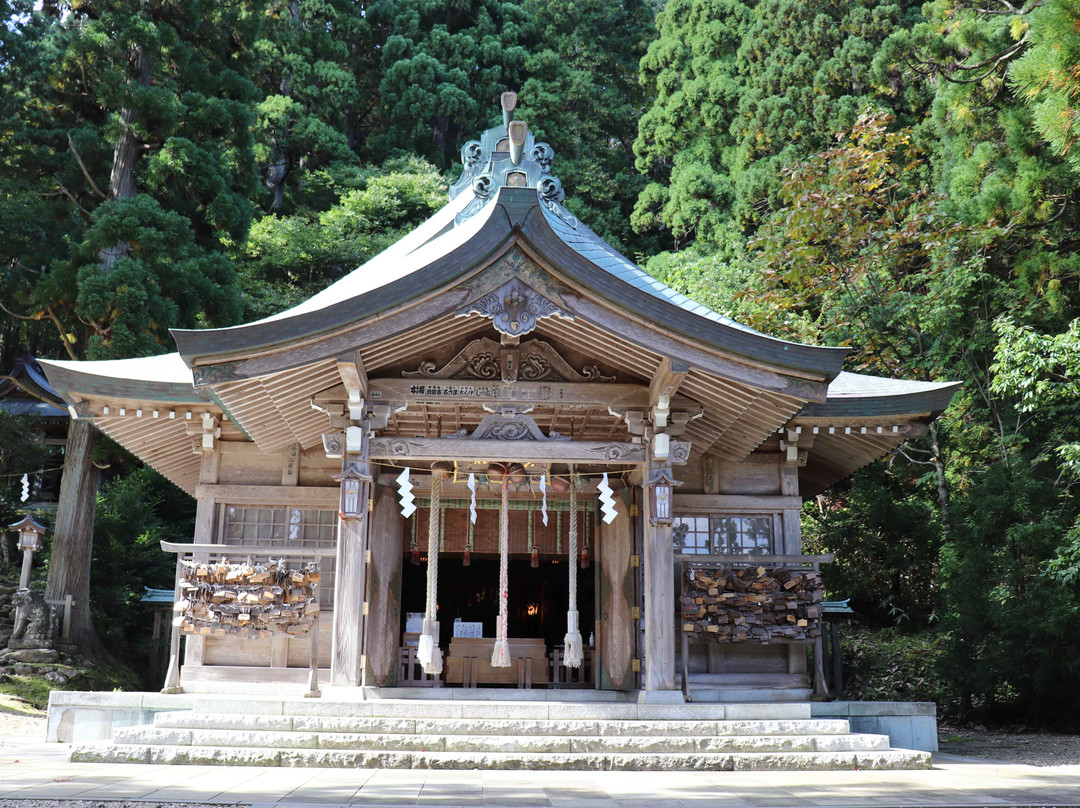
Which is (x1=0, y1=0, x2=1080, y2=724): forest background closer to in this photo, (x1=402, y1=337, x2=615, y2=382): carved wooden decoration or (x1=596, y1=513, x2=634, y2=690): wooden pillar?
(x1=596, y1=513, x2=634, y2=690): wooden pillar

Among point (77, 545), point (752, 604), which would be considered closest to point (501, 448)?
point (752, 604)

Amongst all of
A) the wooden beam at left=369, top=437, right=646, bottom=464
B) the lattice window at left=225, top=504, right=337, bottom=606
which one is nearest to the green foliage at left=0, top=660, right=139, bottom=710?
the lattice window at left=225, top=504, right=337, bottom=606

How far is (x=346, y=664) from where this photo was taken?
882 cm

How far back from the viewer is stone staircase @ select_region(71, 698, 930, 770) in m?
7.62

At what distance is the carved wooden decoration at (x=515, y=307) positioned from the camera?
28.6ft

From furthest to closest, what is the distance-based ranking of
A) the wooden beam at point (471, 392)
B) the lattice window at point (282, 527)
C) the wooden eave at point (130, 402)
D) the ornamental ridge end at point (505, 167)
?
the ornamental ridge end at point (505, 167) < the lattice window at point (282, 527) < the wooden eave at point (130, 402) < the wooden beam at point (471, 392)

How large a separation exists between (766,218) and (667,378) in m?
12.3

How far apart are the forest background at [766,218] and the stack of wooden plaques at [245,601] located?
8.29 m

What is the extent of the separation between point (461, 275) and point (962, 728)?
969cm

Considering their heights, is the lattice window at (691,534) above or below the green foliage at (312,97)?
below

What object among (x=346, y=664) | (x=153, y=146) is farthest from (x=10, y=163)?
(x=346, y=664)

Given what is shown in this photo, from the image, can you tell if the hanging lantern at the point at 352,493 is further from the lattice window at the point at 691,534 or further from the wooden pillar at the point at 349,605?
the lattice window at the point at 691,534

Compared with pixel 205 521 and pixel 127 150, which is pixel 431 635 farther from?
pixel 127 150

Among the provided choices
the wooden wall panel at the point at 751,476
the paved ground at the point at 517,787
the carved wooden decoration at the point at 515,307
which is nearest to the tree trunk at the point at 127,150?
the carved wooden decoration at the point at 515,307
